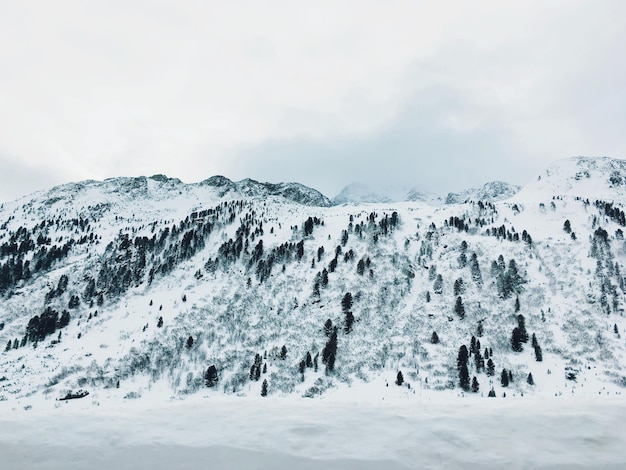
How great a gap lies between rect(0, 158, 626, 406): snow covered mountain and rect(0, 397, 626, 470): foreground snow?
46740mm

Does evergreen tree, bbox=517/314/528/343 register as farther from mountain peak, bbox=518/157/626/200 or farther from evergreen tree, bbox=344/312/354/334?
mountain peak, bbox=518/157/626/200

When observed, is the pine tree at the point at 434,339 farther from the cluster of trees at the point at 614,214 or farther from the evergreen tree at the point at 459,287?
the cluster of trees at the point at 614,214

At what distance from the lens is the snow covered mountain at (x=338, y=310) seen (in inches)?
2333

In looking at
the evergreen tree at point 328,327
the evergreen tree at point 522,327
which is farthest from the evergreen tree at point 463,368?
the evergreen tree at point 328,327

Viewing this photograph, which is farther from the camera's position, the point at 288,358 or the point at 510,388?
the point at 288,358

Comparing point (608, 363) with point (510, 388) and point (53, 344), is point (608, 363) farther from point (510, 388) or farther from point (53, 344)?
point (53, 344)

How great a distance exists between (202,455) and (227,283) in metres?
82.7

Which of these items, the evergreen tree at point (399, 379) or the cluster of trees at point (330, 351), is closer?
the evergreen tree at point (399, 379)

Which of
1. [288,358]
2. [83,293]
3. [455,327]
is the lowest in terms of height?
[288,358]

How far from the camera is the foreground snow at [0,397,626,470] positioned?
314 inches

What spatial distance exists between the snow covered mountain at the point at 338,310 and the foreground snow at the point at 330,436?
1840 inches

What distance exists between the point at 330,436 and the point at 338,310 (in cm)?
6672

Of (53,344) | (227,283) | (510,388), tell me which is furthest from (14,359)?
(510,388)

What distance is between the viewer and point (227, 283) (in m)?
89.3
